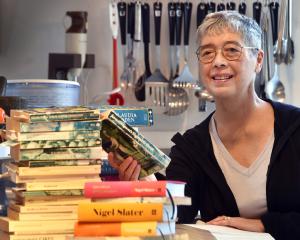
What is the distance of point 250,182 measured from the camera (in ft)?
5.41

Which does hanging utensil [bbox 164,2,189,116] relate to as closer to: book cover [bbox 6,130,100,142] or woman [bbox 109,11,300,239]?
woman [bbox 109,11,300,239]

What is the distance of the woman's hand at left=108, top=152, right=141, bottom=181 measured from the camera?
118 centimetres

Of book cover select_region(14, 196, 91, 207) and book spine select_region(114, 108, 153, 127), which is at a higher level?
book spine select_region(114, 108, 153, 127)

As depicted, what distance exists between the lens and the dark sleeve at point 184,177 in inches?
66.7

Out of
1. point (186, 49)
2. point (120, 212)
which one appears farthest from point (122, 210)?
point (186, 49)

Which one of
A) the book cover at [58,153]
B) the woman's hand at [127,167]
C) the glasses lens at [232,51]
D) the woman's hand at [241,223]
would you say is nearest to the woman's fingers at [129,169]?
the woman's hand at [127,167]

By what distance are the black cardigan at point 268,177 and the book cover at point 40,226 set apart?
25.8 inches

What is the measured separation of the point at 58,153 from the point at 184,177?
0.67m

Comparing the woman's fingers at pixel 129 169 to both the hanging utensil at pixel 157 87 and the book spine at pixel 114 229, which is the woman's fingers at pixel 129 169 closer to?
the book spine at pixel 114 229

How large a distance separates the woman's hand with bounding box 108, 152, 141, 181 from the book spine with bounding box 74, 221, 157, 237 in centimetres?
21

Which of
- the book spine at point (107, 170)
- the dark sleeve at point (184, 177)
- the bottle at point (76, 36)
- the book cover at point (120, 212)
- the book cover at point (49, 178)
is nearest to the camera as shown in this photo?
the book cover at point (120, 212)

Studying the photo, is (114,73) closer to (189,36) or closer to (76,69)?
(76,69)

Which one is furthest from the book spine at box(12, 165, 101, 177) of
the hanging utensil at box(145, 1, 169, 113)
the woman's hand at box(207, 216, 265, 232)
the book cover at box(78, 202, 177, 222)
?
the hanging utensil at box(145, 1, 169, 113)

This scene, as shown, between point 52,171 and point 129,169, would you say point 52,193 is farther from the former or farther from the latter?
point 129,169
